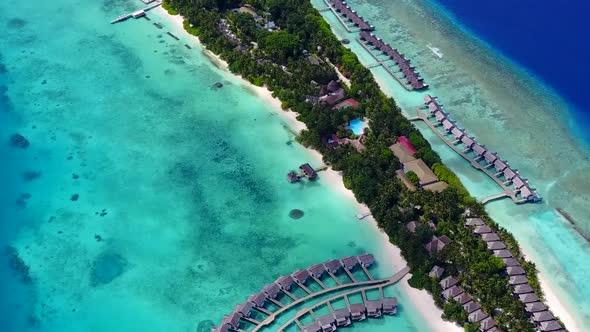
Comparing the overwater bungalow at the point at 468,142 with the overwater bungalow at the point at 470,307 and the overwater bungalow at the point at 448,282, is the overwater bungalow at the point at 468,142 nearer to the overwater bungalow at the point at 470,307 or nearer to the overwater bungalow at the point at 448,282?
the overwater bungalow at the point at 448,282

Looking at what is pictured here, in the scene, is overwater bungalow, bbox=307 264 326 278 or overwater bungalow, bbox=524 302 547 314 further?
overwater bungalow, bbox=307 264 326 278

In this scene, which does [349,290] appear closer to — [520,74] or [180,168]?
[180,168]

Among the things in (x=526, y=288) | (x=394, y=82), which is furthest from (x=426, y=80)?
(x=526, y=288)

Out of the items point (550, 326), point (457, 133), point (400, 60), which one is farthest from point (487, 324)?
point (400, 60)

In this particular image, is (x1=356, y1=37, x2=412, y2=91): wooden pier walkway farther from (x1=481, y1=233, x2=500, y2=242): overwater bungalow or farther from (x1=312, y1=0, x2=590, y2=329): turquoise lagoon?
(x1=481, y1=233, x2=500, y2=242): overwater bungalow

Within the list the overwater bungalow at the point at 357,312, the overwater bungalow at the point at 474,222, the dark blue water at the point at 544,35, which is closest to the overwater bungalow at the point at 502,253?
the overwater bungalow at the point at 474,222

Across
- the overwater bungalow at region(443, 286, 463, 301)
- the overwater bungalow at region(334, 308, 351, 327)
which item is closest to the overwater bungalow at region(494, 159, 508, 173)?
the overwater bungalow at region(443, 286, 463, 301)
